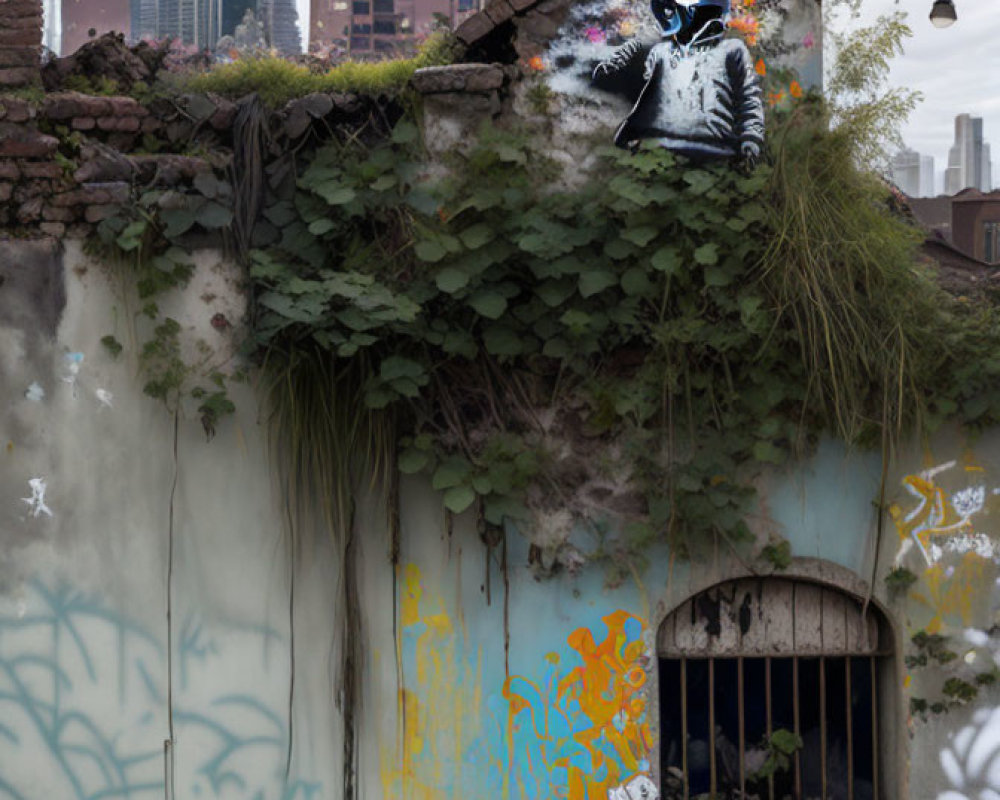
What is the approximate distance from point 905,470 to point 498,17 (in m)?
2.82

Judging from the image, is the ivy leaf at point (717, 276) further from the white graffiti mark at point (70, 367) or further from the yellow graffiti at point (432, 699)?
the white graffiti mark at point (70, 367)

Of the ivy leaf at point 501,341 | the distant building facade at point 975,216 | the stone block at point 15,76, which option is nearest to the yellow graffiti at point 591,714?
the ivy leaf at point 501,341

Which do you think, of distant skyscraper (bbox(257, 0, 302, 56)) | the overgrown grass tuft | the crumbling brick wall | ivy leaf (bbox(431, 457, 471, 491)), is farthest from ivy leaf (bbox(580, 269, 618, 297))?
distant skyscraper (bbox(257, 0, 302, 56))

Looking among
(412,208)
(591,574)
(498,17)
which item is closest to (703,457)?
(591,574)

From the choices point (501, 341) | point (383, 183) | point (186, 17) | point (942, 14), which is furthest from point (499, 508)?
point (186, 17)

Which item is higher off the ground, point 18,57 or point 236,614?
point 18,57

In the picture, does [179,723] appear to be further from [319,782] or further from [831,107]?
[831,107]

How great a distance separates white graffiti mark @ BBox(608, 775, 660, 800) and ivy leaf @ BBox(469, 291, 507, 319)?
219 centimetres

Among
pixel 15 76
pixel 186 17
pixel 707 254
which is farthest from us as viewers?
pixel 186 17

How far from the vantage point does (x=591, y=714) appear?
5016 millimetres

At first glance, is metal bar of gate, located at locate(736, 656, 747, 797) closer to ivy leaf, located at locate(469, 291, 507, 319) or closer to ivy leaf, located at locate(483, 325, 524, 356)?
ivy leaf, located at locate(483, 325, 524, 356)

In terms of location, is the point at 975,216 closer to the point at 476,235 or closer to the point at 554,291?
the point at 554,291

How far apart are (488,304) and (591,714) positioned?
1.91 m

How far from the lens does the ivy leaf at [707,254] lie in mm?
4734
